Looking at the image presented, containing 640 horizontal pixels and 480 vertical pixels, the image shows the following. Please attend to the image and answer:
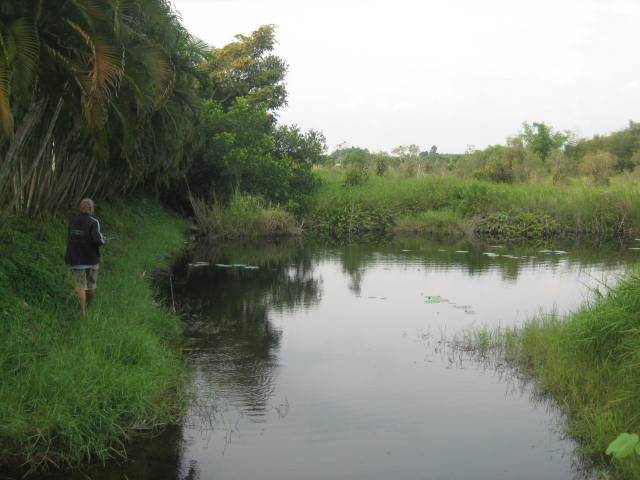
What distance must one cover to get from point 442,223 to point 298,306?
2127 centimetres

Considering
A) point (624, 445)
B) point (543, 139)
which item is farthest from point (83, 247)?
point (543, 139)

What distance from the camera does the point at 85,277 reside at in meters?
8.76

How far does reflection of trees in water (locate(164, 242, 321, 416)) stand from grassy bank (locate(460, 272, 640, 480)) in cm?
353

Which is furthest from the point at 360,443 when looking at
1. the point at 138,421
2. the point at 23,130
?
the point at 23,130

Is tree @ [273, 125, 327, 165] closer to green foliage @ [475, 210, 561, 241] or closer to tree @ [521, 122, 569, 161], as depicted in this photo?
green foliage @ [475, 210, 561, 241]

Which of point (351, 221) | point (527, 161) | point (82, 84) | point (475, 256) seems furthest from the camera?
point (527, 161)

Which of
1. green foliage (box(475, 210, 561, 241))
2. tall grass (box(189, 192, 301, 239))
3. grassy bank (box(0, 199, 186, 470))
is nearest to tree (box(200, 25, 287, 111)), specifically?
tall grass (box(189, 192, 301, 239))

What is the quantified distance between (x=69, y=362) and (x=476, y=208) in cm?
2972

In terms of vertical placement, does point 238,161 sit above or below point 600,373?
above

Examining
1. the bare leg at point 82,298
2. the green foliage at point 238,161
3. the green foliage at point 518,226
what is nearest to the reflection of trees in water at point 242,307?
the bare leg at point 82,298

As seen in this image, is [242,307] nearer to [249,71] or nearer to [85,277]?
[85,277]

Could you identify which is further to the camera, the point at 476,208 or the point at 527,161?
the point at 527,161

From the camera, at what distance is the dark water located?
588cm

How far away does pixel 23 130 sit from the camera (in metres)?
8.94
